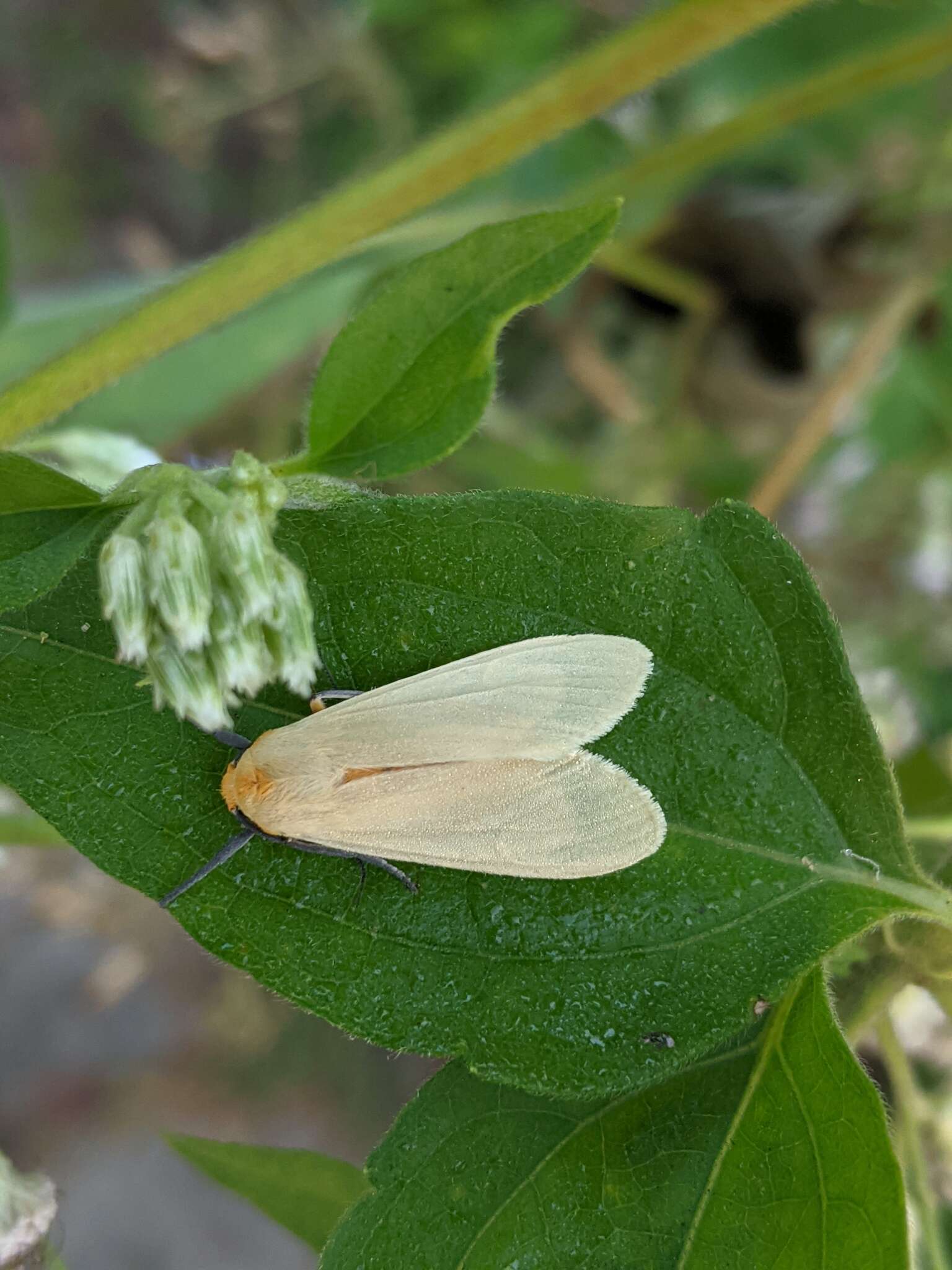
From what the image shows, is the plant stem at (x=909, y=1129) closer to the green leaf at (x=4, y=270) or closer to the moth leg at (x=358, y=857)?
the moth leg at (x=358, y=857)

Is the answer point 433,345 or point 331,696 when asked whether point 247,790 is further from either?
point 433,345

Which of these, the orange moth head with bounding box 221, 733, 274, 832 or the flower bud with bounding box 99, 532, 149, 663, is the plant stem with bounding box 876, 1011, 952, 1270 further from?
the flower bud with bounding box 99, 532, 149, 663

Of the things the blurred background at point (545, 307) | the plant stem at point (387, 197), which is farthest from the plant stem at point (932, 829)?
the plant stem at point (387, 197)

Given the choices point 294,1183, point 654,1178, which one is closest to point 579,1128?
point 654,1178

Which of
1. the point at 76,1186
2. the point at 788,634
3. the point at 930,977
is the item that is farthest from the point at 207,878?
the point at 76,1186

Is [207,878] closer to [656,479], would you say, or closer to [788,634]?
[788,634]

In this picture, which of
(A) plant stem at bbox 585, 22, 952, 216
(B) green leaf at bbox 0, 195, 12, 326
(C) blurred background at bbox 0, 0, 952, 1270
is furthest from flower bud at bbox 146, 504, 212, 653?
(A) plant stem at bbox 585, 22, 952, 216
